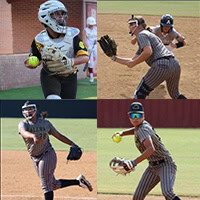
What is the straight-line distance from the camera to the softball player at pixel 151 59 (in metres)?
5.01

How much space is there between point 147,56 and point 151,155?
48.7 inches

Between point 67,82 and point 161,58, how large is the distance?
1.05m

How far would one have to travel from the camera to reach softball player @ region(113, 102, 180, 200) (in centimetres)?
527

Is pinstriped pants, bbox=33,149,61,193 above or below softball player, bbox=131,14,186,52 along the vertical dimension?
below

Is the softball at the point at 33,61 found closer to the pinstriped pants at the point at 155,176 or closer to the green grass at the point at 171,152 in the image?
the pinstriped pants at the point at 155,176

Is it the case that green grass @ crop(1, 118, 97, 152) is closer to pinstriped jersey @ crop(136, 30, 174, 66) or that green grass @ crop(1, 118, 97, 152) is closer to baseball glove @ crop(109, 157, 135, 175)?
baseball glove @ crop(109, 157, 135, 175)

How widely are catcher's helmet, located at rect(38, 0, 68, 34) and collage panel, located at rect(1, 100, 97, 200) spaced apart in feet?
3.43

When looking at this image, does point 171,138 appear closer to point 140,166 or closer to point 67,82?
point 140,166

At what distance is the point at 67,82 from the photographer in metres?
5.45

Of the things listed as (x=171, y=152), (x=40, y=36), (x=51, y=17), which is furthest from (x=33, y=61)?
(x=171, y=152)

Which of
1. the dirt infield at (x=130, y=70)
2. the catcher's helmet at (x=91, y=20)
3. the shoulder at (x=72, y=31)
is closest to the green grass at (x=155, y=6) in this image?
the dirt infield at (x=130, y=70)

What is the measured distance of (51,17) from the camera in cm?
517

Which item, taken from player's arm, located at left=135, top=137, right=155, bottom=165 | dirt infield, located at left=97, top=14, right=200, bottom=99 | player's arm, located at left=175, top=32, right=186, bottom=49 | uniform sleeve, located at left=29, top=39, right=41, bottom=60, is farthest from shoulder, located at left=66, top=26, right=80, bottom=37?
dirt infield, located at left=97, top=14, right=200, bottom=99

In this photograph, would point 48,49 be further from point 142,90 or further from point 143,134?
point 143,134
